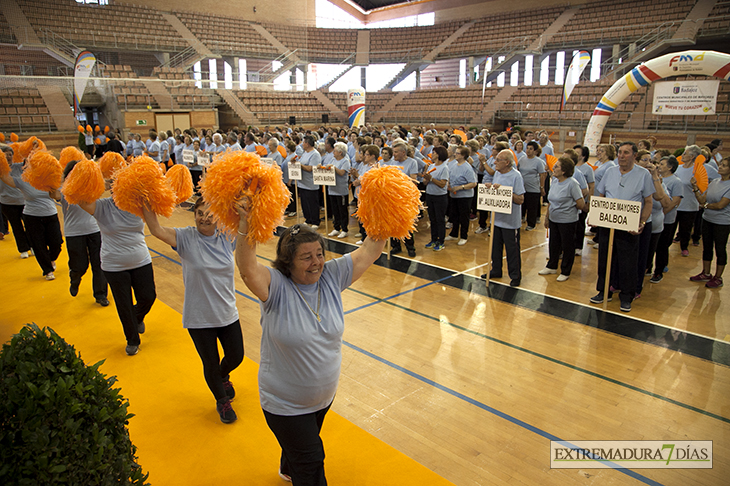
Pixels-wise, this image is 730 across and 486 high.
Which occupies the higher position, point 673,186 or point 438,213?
point 673,186

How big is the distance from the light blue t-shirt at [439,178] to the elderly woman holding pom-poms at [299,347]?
5335mm

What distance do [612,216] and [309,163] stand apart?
527cm

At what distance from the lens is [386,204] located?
6.81 feet

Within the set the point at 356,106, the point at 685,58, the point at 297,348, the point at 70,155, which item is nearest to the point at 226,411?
the point at 297,348

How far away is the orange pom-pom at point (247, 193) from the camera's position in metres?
1.75

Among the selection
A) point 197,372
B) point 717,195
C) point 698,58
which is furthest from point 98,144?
point 698,58

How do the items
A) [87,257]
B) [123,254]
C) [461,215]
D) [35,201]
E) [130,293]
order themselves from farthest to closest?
[461,215] < [35,201] < [87,257] < [130,293] < [123,254]

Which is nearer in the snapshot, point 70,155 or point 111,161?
point 111,161

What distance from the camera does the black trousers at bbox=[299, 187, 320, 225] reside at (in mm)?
8797

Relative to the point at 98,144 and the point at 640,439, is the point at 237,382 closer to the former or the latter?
the point at 640,439

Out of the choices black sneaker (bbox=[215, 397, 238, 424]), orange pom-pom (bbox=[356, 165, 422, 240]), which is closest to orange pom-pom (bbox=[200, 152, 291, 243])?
orange pom-pom (bbox=[356, 165, 422, 240])

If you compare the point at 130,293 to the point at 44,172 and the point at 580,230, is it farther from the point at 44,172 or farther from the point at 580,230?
the point at 580,230

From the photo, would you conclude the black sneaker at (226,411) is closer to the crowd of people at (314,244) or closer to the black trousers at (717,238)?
the crowd of people at (314,244)

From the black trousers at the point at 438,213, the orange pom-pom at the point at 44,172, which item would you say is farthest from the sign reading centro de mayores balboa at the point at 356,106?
the orange pom-pom at the point at 44,172
